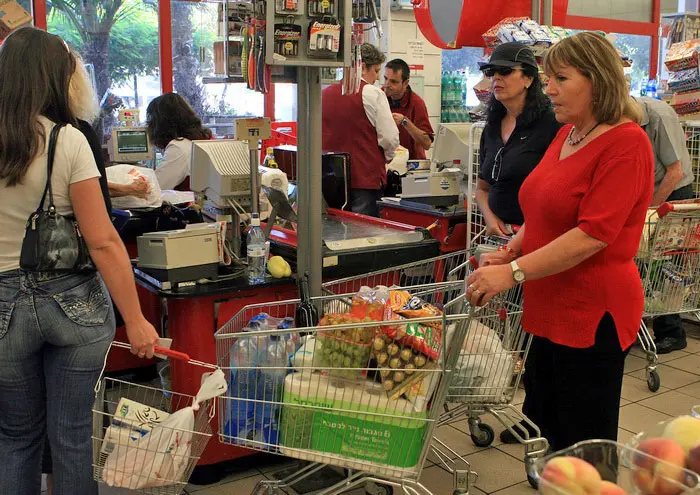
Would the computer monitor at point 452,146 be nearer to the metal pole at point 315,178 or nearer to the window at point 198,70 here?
the metal pole at point 315,178

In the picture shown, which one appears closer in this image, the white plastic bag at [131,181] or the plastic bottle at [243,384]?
the plastic bottle at [243,384]

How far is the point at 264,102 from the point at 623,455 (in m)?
7.76

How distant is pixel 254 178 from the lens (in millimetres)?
3494

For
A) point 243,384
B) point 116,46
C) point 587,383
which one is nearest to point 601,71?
point 587,383

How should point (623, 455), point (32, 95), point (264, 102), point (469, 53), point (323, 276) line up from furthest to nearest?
point (469, 53) → point (264, 102) → point (323, 276) → point (32, 95) → point (623, 455)

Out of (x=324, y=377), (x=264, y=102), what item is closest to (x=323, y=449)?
(x=324, y=377)

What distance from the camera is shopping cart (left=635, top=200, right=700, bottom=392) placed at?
4.48m

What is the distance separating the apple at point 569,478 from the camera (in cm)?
111

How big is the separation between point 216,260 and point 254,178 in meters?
0.41

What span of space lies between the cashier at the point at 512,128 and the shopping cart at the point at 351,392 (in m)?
1.63

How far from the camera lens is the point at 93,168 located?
2320 mm

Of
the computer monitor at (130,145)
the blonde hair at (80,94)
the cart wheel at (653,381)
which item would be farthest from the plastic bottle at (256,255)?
the cart wheel at (653,381)

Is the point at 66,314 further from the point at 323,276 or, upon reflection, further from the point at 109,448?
the point at 323,276

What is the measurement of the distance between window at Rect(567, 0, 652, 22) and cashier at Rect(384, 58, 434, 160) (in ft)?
14.1
